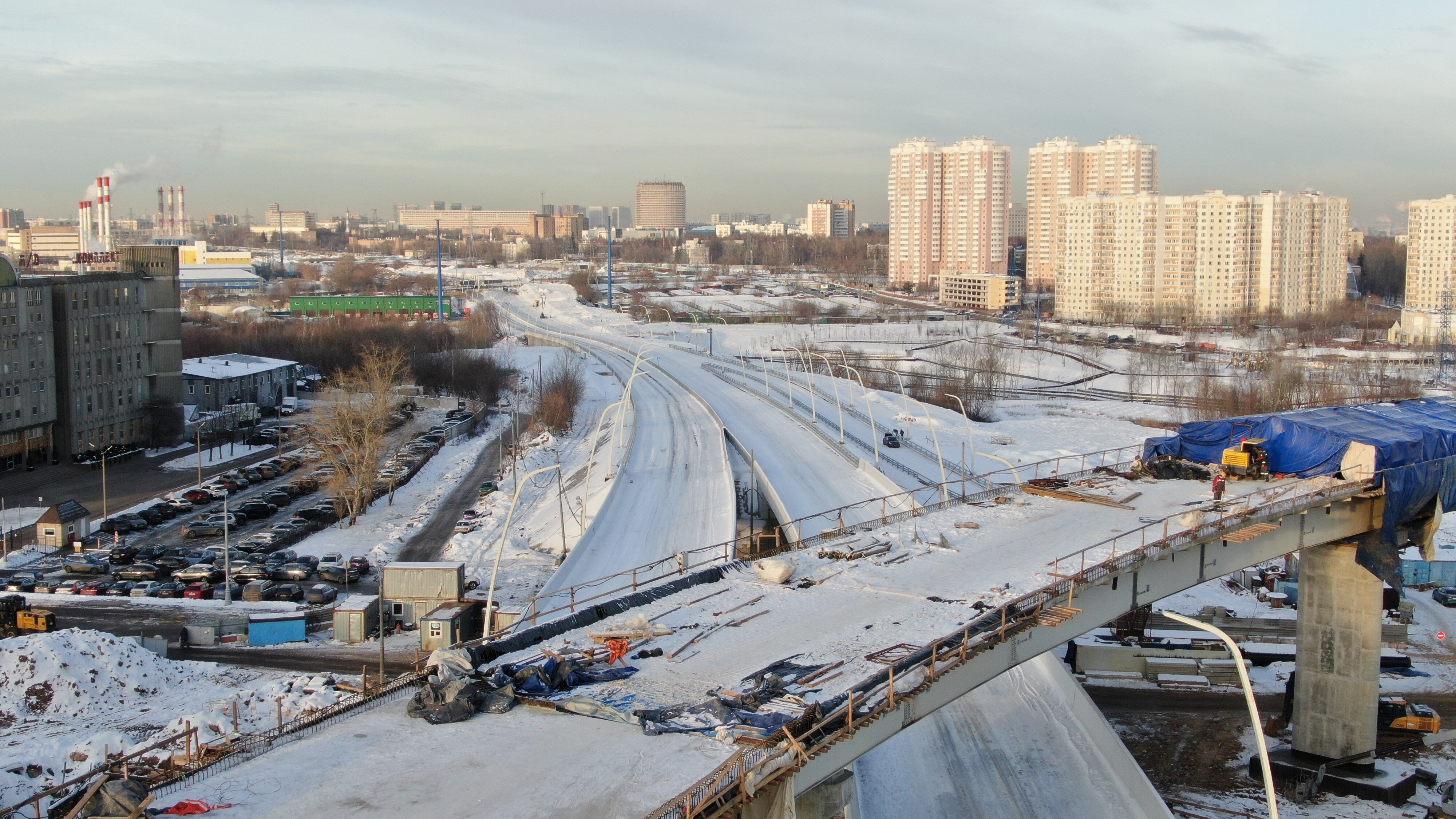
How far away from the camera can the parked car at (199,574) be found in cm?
2352

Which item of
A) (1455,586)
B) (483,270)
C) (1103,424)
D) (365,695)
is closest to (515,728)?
(365,695)

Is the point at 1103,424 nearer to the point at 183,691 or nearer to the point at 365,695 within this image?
the point at 183,691

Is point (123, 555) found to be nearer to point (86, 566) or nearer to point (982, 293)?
point (86, 566)

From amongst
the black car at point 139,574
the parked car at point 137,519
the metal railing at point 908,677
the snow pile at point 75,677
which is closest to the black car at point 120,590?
the black car at point 139,574

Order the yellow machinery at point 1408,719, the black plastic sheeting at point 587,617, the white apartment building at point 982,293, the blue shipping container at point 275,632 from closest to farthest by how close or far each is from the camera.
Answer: the black plastic sheeting at point 587,617 → the yellow machinery at point 1408,719 → the blue shipping container at point 275,632 → the white apartment building at point 982,293

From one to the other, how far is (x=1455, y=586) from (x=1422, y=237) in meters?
76.9

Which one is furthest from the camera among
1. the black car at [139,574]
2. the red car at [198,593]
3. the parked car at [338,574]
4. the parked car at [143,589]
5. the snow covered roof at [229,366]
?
the snow covered roof at [229,366]

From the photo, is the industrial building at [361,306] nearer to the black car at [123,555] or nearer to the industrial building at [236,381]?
the industrial building at [236,381]

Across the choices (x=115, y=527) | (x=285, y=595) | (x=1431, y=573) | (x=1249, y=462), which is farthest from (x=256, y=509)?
(x=1431, y=573)

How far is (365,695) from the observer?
960 centimetres

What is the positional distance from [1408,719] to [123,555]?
83.2 ft

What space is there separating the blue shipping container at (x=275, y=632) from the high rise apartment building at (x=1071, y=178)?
103956mm

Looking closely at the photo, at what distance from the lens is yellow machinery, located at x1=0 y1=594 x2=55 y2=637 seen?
2006 centimetres

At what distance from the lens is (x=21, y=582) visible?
76.8 feet
